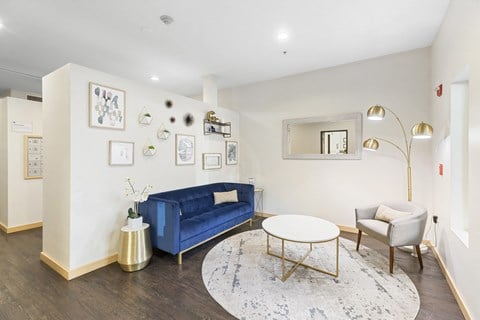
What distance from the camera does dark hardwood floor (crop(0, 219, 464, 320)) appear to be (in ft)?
6.46

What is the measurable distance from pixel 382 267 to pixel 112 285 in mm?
3153

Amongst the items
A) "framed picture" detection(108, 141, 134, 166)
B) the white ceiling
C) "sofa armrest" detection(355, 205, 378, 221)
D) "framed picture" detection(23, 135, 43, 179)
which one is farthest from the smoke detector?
"framed picture" detection(23, 135, 43, 179)

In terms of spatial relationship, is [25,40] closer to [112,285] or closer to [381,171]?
[112,285]

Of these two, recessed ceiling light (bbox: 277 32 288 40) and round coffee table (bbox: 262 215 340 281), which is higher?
recessed ceiling light (bbox: 277 32 288 40)

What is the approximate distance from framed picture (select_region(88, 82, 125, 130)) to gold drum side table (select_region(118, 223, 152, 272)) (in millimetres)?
1348

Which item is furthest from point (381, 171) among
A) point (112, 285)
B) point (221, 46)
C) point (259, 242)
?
point (112, 285)

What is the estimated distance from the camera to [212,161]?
4660 mm

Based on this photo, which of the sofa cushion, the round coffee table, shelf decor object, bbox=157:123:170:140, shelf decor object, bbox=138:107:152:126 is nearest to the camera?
the round coffee table

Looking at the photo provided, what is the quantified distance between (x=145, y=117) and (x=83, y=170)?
1.07m

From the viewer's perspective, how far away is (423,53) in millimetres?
3451

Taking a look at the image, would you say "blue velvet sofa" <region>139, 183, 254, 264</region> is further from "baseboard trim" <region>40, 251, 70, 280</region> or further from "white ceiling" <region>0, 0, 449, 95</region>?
"white ceiling" <region>0, 0, 449, 95</region>

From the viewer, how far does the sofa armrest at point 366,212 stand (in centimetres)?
324

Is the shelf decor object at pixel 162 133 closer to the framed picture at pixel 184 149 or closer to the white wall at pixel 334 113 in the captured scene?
the framed picture at pixel 184 149

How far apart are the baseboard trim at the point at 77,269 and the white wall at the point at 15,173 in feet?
6.32
